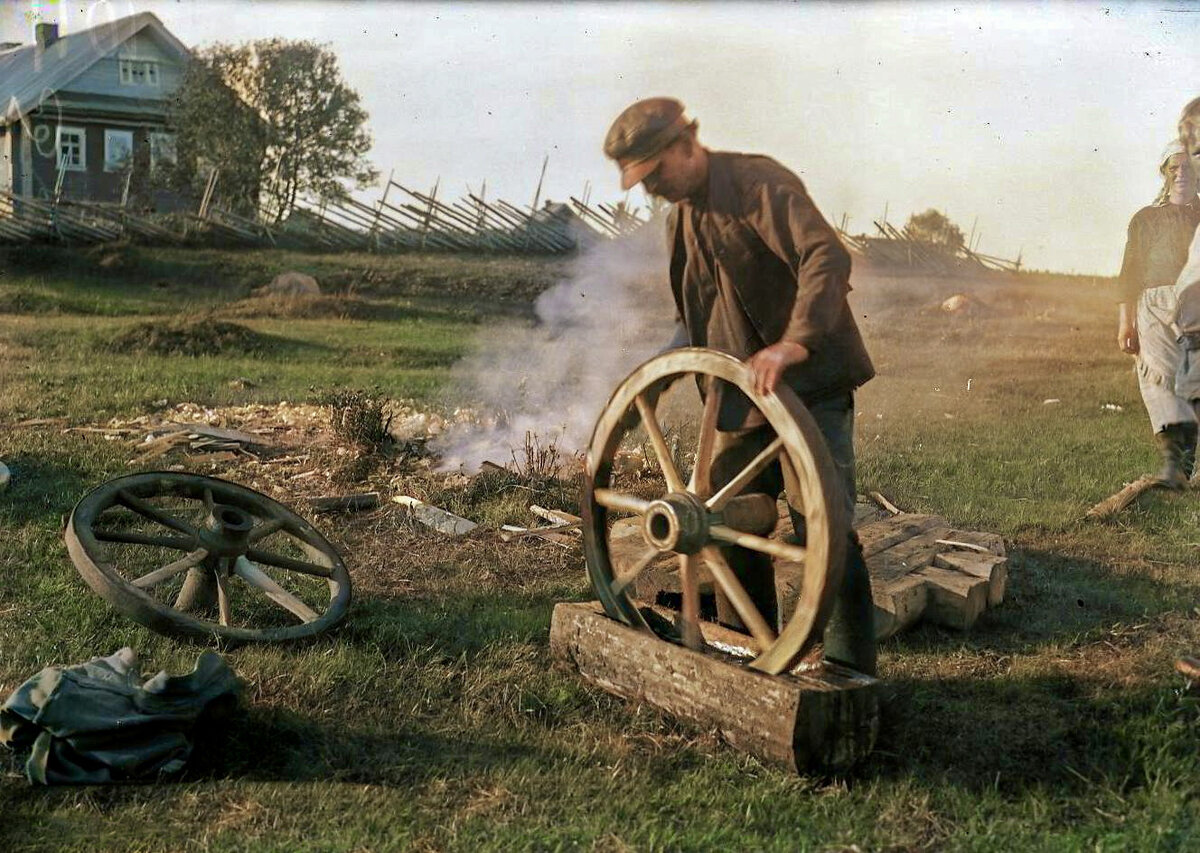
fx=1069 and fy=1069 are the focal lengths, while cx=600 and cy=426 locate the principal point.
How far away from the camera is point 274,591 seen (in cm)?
445

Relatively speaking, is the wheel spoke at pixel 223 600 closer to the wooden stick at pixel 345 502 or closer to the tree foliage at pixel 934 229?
the wooden stick at pixel 345 502

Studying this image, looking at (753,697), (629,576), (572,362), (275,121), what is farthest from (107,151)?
(753,697)

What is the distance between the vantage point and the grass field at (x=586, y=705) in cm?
295

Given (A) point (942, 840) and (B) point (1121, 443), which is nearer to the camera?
(A) point (942, 840)

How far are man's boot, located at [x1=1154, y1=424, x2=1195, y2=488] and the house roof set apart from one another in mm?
15333

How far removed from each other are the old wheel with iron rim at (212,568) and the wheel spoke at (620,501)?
1260mm

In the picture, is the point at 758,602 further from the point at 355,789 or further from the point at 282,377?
the point at 282,377

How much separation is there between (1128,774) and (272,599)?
3.39 metres

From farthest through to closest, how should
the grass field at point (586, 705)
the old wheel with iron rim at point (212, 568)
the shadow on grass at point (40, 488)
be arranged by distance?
the shadow on grass at point (40, 488)
the old wheel with iron rim at point (212, 568)
the grass field at point (586, 705)

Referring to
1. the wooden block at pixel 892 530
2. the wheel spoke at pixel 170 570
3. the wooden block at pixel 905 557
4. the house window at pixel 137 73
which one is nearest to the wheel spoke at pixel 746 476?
the wooden block at pixel 905 557

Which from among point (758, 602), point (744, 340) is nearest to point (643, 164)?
point (744, 340)

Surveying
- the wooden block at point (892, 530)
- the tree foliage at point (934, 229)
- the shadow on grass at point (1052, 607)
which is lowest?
the shadow on grass at point (1052, 607)

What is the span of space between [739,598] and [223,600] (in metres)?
2.15

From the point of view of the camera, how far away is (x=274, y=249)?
52.8 feet
